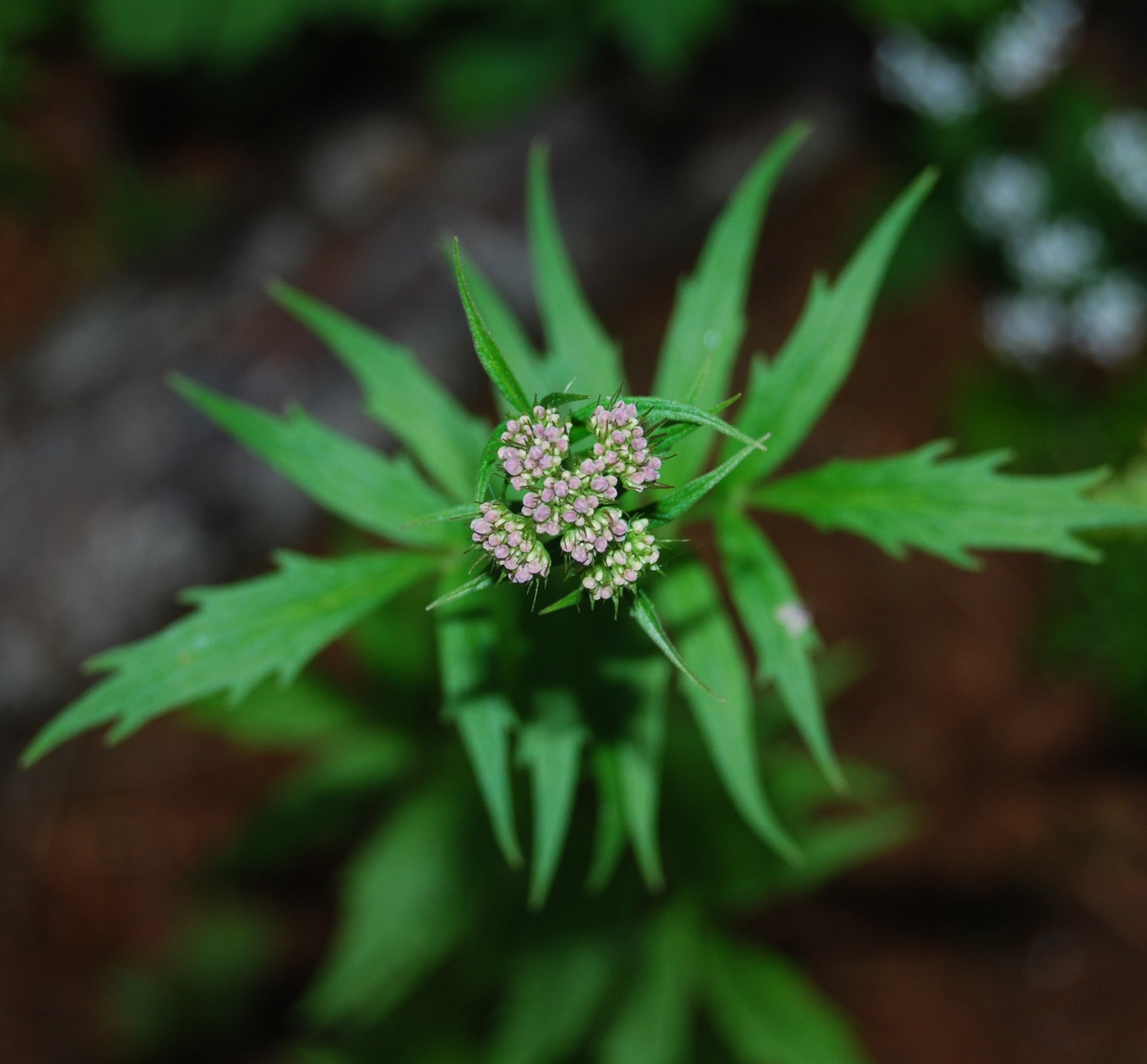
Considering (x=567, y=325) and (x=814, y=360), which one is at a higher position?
(x=567, y=325)

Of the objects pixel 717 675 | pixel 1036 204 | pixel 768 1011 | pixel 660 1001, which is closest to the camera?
pixel 717 675

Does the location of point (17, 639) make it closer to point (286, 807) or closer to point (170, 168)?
point (286, 807)

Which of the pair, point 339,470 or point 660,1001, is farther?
point 660,1001

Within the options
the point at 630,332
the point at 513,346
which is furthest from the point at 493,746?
the point at 630,332

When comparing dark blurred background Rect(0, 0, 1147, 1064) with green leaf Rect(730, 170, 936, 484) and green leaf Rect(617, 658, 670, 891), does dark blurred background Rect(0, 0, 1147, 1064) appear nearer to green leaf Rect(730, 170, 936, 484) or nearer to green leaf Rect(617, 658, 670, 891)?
green leaf Rect(730, 170, 936, 484)

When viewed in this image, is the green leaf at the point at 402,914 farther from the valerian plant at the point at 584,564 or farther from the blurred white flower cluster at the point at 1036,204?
the blurred white flower cluster at the point at 1036,204

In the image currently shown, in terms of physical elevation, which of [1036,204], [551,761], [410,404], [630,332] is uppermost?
[630,332]

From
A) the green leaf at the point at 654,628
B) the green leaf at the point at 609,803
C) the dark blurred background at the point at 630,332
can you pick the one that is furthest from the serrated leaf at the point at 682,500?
the dark blurred background at the point at 630,332

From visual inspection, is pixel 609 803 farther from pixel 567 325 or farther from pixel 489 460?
pixel 567 325
